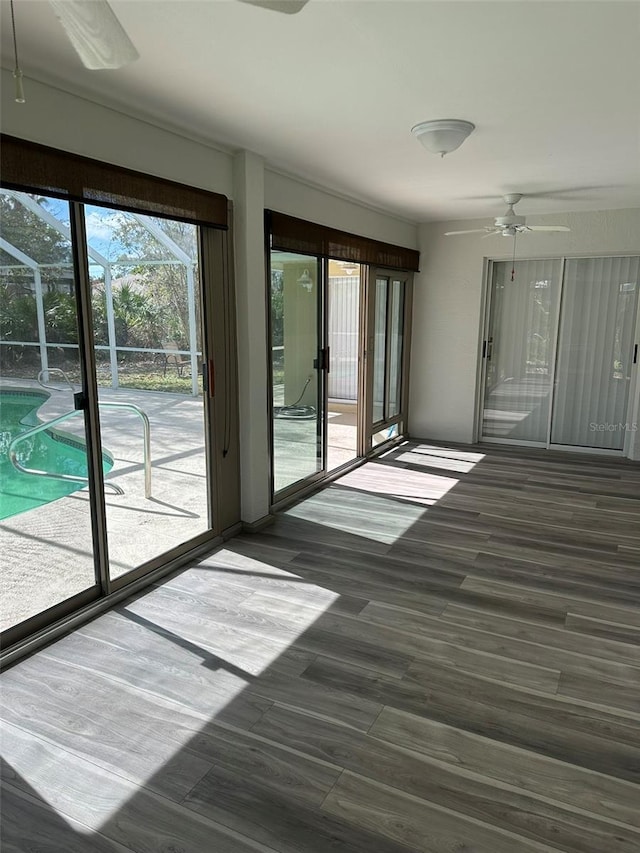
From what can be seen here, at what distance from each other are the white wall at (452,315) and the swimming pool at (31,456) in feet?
14.4

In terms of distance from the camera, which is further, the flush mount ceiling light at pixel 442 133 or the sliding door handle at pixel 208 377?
the sliding door handle at pixel 208 377

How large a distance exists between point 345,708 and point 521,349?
509cm

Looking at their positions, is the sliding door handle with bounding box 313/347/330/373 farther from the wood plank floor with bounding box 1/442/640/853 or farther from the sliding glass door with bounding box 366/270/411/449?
the wood plank floor with bounding box 1/442/640/853

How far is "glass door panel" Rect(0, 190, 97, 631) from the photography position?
A: 2.53 metres

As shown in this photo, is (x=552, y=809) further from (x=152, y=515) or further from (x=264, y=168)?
(x=264, y=168)

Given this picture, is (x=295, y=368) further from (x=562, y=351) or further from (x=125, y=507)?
(x=562, y=351)

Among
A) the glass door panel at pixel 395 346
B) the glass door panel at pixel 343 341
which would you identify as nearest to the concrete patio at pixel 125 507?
the glass door panel at pixel 395 346

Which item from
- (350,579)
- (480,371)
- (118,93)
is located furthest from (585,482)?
(118,93)

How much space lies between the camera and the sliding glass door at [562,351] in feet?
19.9

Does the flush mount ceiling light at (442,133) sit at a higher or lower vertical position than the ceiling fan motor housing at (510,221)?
higher

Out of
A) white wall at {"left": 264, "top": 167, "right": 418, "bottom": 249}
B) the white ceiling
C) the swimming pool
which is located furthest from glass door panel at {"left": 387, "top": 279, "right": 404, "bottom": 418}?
the swimming pool

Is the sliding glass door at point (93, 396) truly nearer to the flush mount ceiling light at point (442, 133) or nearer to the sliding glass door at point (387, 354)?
the flush mount ceiling light at point (442, 133)

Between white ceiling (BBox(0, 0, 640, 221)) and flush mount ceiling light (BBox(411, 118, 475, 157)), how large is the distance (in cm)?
7

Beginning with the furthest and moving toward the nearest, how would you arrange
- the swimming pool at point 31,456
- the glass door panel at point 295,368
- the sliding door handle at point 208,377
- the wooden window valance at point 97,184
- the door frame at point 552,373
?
1. the door frame at point 552,373
2. the glass door panel at point 295,368
3. the sliding door handle at point 208,377
4. the swimming pool at point 31,456
5. the wooden window valance at point 97,184
